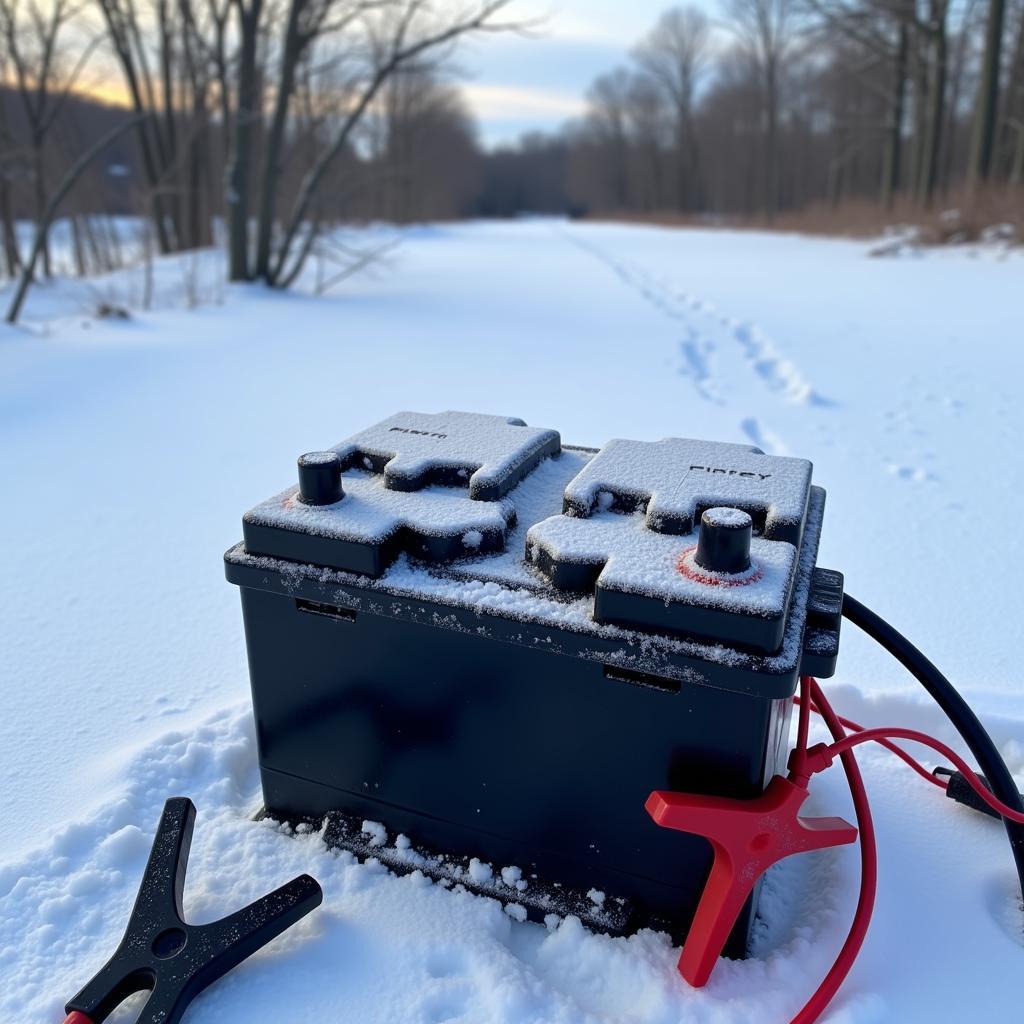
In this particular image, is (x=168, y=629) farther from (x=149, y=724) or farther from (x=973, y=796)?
(x=973, y=796)

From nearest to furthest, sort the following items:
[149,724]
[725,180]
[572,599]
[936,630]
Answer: [572,599]
[149,724]
[936,630]
[725,180]

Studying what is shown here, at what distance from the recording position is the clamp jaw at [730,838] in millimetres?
792

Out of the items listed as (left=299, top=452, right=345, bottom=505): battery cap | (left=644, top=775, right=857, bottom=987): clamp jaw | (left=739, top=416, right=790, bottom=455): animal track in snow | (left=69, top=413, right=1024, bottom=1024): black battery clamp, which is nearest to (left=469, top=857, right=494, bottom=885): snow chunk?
(left=69, top=413, right=1024, bottom=1024): black battery clamp

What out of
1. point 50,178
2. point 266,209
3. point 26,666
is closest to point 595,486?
point 26,666

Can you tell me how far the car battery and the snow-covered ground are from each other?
0.25 feet

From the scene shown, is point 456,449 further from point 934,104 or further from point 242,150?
point 934,104

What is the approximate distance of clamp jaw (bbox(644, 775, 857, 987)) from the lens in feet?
2.60

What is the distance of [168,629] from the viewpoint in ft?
5.38

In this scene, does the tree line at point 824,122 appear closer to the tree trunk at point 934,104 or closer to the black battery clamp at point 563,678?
the tree trunk at point 934,104

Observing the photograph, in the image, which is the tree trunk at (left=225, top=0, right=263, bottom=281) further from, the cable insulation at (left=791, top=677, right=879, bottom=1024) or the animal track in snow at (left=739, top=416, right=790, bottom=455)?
the cable insulation at (left=791, top=677, right=879, bottom=1024)

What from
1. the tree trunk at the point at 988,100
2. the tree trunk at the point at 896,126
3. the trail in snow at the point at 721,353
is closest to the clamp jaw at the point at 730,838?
the trail in snow at the point at 721,353

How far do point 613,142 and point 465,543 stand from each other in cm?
3811

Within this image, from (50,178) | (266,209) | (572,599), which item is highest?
(50,178)

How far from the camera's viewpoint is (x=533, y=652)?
2.79 feet
